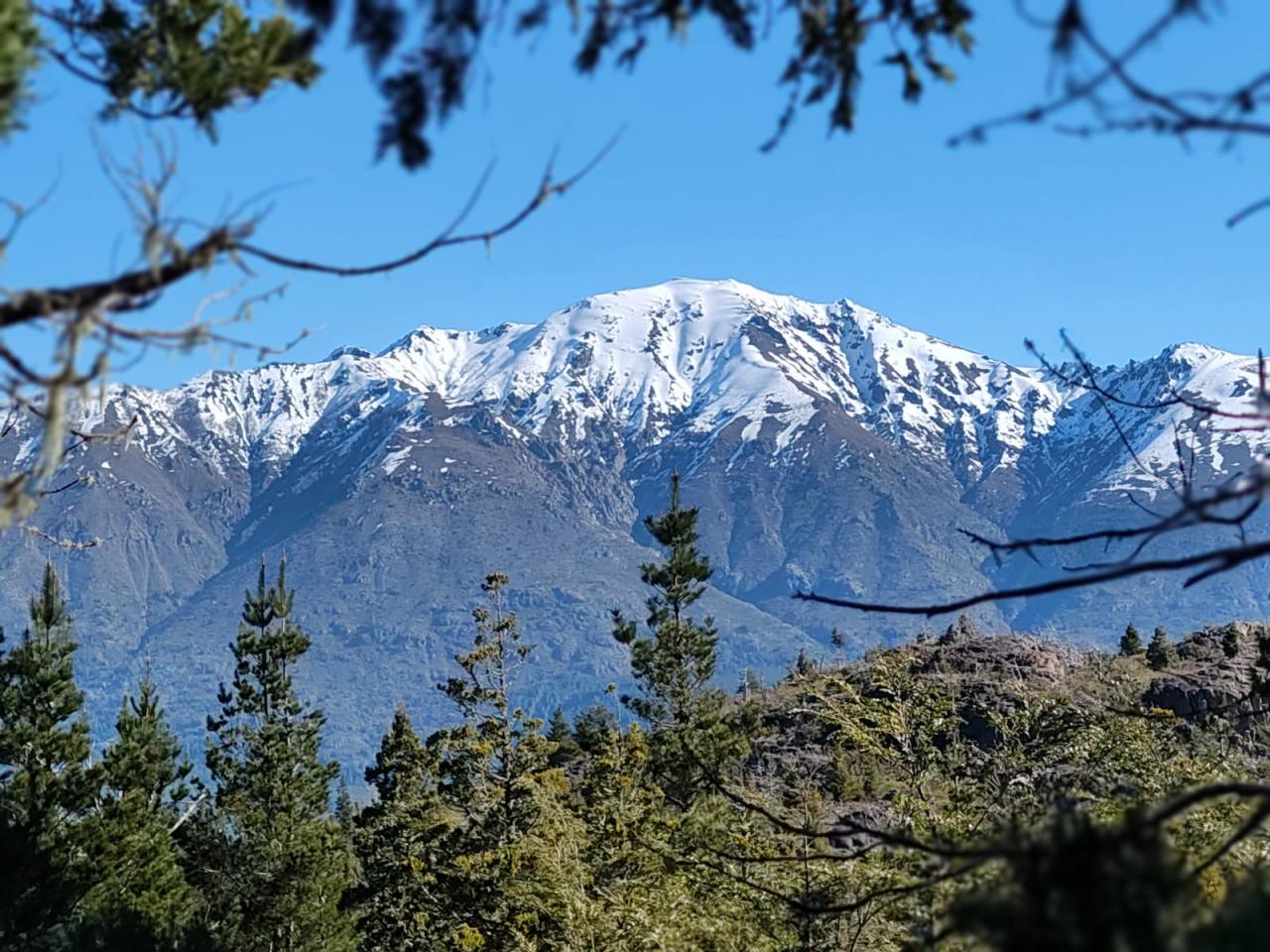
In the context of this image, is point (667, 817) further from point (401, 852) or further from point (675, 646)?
point (675, 646)

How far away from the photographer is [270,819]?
37344mm

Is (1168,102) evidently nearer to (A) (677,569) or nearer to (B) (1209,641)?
(A) (677,569)

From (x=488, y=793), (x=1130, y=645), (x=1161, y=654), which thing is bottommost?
(x=488, y=793)

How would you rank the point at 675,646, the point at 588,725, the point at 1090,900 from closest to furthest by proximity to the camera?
the point at 1090,900, the point at 675,646, the point at 588,725

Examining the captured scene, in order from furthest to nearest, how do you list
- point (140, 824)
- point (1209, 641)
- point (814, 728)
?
point (1209, 641) < point (814, 728) < point (140, 824)

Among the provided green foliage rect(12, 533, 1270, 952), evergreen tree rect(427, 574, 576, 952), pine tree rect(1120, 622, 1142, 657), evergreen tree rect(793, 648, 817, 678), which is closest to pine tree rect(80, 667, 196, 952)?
green foliage rect(12, 533, 1270, 952)

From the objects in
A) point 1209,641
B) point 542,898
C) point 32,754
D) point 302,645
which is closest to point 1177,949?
point 542,898

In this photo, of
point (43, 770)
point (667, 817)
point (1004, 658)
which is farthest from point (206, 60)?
point (1004, 658)

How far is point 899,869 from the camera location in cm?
896

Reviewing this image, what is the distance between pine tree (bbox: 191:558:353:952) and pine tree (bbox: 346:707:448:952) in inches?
41.6

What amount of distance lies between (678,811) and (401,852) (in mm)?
6469

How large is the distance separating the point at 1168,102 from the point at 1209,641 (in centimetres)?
5262

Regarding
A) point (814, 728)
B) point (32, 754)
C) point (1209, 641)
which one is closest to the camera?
point (32, 754)

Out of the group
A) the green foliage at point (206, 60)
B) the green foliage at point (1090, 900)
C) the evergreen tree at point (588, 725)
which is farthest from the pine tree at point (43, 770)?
the green foliage at point (1090, 900)
